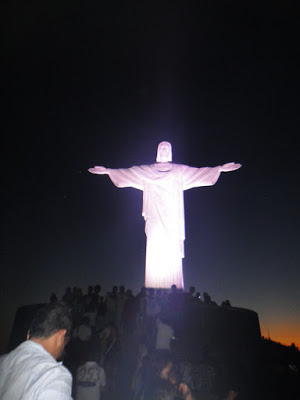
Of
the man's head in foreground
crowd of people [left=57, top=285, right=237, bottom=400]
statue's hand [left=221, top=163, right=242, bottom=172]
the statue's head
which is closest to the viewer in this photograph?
the man's head in foreground

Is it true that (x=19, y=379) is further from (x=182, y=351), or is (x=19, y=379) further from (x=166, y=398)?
(x=182, y=351)

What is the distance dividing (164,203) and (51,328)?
9.86 meters

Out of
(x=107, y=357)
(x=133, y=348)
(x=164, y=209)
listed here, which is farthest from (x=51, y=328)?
(x=164, y=209)

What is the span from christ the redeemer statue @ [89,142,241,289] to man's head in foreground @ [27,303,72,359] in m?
8.85

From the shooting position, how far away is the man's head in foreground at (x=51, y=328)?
2174 millimetres

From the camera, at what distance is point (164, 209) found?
1183 cm

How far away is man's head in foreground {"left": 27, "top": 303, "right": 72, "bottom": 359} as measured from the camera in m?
2.17

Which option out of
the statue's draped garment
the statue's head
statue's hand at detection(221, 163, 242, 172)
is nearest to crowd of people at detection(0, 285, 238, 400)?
the statue's draped garment

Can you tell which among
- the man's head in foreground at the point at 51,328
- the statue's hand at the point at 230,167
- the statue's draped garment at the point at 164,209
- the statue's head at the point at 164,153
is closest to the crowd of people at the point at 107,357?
the man's head in foreground at the point at 51,328

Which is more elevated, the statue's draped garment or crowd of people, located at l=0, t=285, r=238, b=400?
the statue's draped garment

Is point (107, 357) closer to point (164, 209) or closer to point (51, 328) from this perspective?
point (51, 328)

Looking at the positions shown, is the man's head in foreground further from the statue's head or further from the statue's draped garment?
the statue's head

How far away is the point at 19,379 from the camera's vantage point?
1.89 m

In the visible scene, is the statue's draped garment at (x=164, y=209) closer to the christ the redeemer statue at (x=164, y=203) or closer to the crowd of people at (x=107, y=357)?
the christ the redeemer statue at (x=164, y=203)
